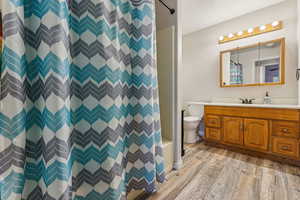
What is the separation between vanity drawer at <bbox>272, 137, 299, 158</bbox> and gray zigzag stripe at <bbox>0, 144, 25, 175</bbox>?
2.50 m

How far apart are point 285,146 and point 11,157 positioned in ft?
8.41

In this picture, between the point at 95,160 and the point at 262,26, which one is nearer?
the point at 95,160

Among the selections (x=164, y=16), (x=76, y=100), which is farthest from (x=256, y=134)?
(x=76, y=100)

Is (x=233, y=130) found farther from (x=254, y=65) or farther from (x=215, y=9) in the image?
(x=215, y=9)

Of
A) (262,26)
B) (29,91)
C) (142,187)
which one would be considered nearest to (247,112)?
(262,26)

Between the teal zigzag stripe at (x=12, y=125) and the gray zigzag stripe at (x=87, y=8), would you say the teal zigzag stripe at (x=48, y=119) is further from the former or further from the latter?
the gray zigzag stripe at (x=87, y=8)

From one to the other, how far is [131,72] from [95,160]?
602 mm

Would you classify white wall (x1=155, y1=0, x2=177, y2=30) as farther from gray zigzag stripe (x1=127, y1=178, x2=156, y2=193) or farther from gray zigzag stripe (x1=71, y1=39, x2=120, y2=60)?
gray zigzag stripe (x1=127, y1=178, x2=156, y2=193)

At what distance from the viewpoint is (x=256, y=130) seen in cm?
191

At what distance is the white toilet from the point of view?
2438 millimetres

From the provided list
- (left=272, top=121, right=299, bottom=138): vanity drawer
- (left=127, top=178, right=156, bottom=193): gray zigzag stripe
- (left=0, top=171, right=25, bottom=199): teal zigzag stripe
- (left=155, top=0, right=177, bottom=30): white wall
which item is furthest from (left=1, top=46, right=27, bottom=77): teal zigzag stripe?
(left=272, top=121, right=299, bottom=138): vanity drawer

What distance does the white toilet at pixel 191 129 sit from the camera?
96.0 inches

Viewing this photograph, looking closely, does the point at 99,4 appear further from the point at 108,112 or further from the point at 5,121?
the point at 5,121

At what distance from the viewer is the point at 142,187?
98 centimetres
